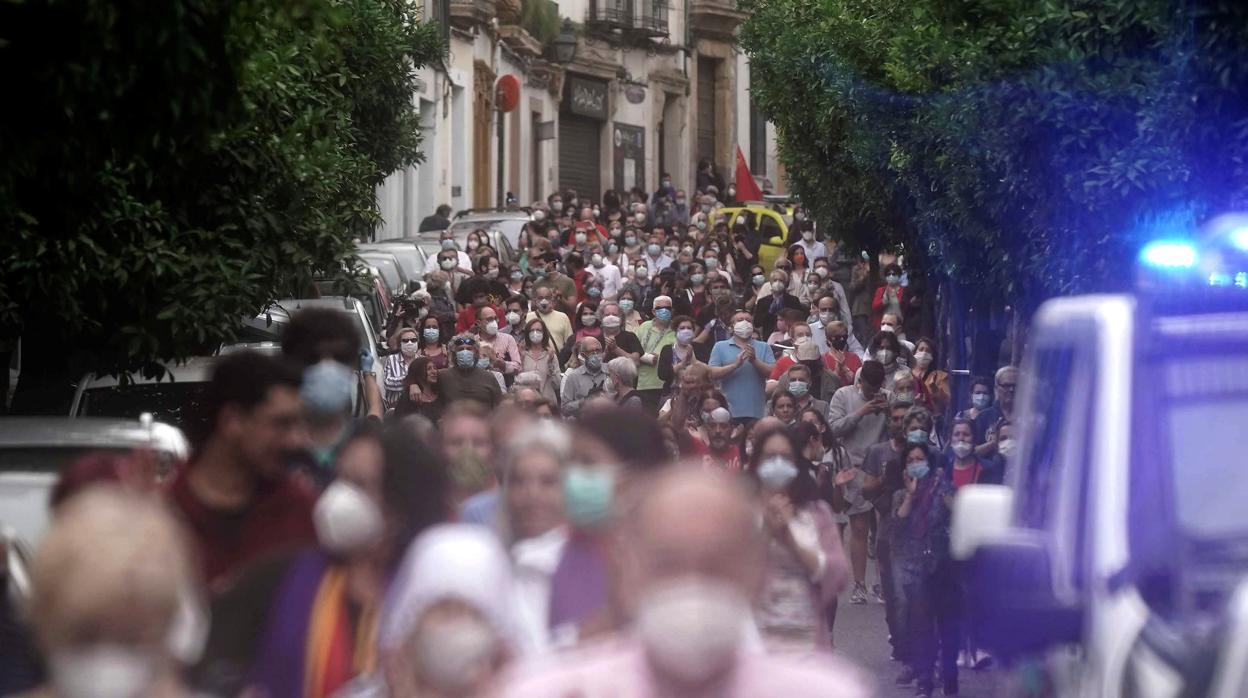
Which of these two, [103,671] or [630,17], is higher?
[630,17]

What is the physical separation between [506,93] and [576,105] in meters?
9.76

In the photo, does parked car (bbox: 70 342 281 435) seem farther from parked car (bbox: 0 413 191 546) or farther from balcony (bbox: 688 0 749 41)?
balcony (bbox: 688 0 749 41)

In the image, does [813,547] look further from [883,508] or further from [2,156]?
[883,508]

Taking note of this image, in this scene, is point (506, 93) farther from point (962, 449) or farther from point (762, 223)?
point (962, 449)

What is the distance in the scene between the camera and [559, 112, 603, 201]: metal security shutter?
5844cm

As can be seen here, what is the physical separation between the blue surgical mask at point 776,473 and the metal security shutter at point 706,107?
60.8m

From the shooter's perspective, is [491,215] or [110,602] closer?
[110,602]

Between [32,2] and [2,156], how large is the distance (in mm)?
735

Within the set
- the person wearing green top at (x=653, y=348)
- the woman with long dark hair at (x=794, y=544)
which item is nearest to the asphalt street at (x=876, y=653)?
the person wearing green top at (x=653, y=348)

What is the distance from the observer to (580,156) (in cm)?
5997

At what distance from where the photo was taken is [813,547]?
8055mm

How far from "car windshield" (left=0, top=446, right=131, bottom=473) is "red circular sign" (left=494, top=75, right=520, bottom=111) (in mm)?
40339

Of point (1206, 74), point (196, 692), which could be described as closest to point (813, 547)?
point (196, 692)

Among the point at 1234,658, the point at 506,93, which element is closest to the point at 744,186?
the point at 506,93
